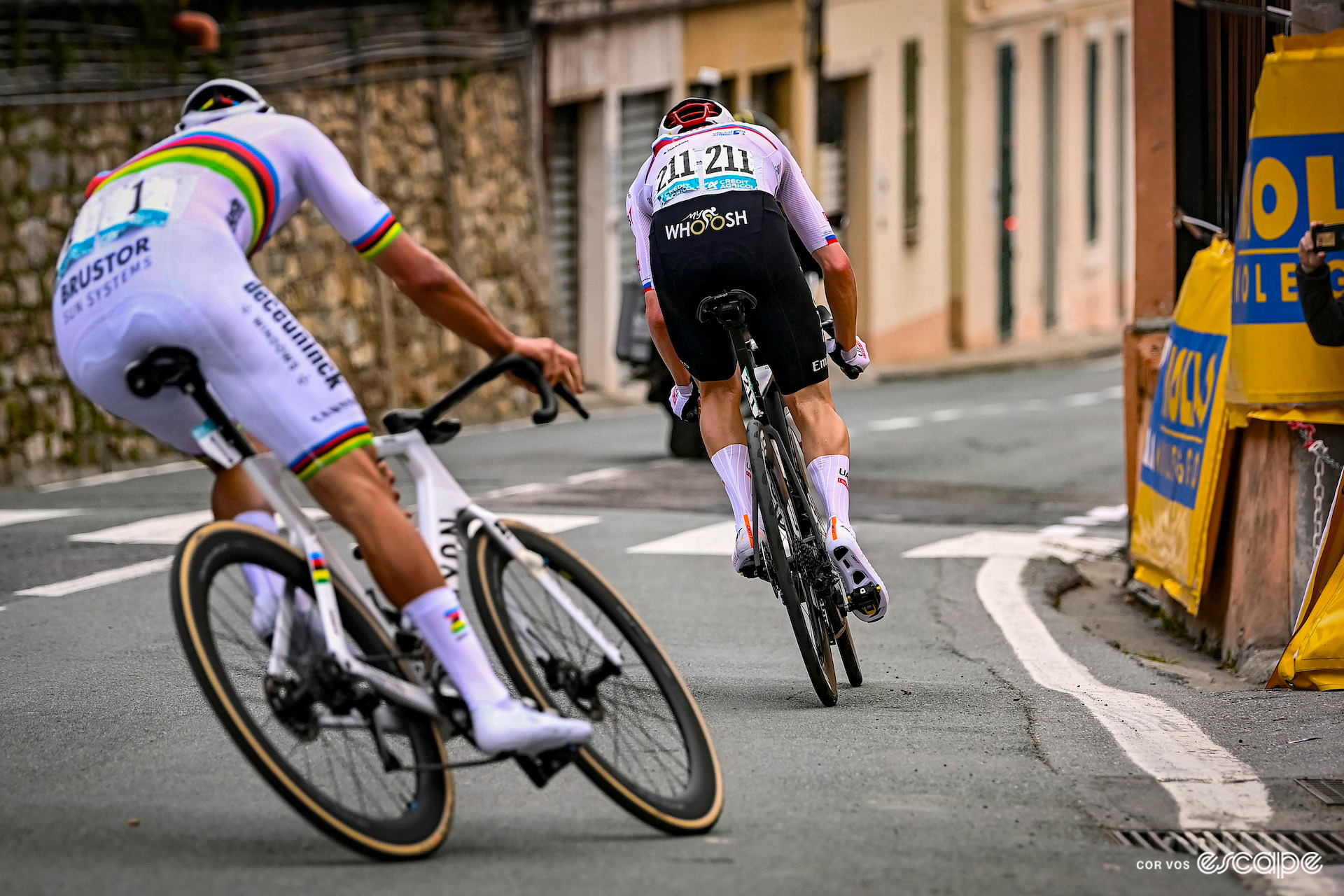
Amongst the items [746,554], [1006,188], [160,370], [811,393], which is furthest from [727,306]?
[1006,188]

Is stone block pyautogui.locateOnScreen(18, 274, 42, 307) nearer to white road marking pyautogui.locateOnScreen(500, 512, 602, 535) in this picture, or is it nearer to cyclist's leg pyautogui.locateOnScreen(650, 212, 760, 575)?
white road marking pyautogui.locateOnScreen(500, 512, 602, 535)

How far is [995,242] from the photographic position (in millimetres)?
36500

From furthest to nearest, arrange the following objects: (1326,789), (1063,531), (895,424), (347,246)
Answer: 1. (347,246)
2. (895,424)
3. (1063,531)
4. (1326,789)

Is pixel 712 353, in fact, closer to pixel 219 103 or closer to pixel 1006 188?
pixel 219 103

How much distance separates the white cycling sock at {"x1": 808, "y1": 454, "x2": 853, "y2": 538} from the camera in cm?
645

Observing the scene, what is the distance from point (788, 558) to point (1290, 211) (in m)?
2.22

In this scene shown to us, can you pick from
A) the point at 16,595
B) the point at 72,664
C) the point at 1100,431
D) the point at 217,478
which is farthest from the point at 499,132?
the point at 217,478

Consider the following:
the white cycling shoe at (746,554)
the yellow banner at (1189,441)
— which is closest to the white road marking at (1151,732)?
the yellow banner at (1189,441)

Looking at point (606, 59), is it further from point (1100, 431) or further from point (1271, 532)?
point (1271, 532)

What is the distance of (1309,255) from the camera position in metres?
6.63

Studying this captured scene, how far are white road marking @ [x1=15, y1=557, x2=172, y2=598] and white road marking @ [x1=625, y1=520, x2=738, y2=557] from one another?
232 centimetres


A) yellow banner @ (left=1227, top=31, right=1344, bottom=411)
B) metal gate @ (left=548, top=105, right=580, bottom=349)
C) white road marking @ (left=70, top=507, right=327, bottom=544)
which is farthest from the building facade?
yellow banner @ (left=1227, top=31, right=1344, bottom=411)

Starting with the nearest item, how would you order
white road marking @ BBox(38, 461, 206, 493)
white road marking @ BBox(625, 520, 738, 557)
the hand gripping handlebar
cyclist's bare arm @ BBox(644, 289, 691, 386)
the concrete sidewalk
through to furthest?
the hand gripping handlebar
cyclist's bare arm @ BBox(644, 289, 691, 386)
white road marking @ BBox(625, 520, 738, 557)
white road marking @ BBox(38, 461, 206, 493)
the concrete sidewalk

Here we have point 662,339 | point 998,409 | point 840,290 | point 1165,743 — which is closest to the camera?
point 1165,743
